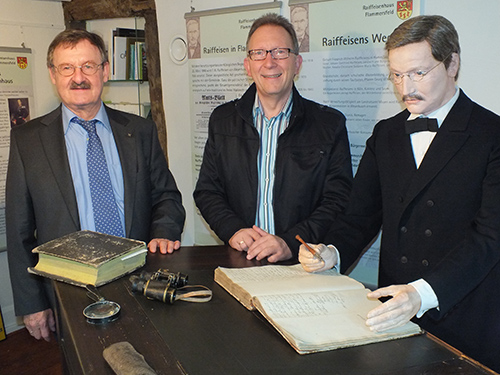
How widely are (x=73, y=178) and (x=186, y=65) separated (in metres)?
1.74

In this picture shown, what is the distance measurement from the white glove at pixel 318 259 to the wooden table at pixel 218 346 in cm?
30

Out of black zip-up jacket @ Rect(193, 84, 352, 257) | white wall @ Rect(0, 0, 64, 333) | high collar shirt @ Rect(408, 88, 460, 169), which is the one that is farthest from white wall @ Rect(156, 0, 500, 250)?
white wall @ Rect(0, 0, 64, 333)

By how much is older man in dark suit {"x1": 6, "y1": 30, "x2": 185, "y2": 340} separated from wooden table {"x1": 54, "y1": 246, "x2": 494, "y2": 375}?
2.76 feet

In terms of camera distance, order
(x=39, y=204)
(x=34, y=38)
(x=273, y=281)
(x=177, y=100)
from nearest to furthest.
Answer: (x=273, y=281) < (x=39, y=204) < (x=177, y=100) < (x=34, y=38)

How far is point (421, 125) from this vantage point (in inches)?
71.4

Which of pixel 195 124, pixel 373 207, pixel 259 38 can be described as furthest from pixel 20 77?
pixel 373 207

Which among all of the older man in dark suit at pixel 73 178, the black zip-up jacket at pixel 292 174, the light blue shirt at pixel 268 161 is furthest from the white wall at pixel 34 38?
the light blue shirt at pixel 268 161

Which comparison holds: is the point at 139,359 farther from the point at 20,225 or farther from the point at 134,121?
the point at 134,121

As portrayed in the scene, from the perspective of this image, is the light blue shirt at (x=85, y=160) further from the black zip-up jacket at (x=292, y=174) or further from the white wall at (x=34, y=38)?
the white wall at (x=34, y=38)

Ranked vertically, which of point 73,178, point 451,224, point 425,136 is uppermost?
point 425,136

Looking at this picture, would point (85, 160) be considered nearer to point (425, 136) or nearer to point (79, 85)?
point (79, 85)

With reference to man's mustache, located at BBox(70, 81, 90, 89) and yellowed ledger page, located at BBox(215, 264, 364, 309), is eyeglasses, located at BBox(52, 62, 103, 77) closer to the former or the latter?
man's mustache, located at BBox(70, 81, 90, 89)

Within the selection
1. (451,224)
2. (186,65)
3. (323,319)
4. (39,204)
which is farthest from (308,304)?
(186,65)

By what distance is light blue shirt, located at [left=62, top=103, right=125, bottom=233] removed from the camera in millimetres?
2338
